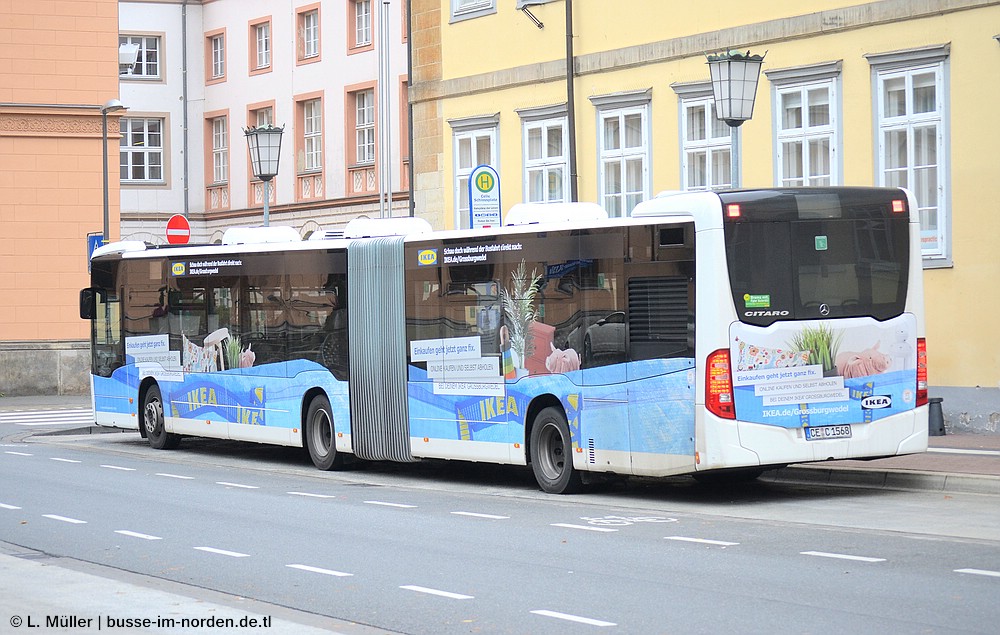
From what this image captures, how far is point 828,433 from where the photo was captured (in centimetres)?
1509

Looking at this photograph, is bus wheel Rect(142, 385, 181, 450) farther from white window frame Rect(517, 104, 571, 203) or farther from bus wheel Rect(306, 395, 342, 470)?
white window frame Rect(517, 104, 571, 203)

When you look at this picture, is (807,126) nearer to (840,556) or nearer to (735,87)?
(735,87)

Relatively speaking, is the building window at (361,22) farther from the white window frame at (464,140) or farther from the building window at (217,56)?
the white window frame at (464,140)

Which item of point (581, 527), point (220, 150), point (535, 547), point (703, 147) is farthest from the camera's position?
point (220, 150)

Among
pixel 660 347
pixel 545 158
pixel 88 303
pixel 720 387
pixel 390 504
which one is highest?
pixel 545 158

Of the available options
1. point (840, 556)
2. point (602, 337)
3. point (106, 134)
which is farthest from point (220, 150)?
point (840, 556)

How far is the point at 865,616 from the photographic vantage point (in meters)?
9.09

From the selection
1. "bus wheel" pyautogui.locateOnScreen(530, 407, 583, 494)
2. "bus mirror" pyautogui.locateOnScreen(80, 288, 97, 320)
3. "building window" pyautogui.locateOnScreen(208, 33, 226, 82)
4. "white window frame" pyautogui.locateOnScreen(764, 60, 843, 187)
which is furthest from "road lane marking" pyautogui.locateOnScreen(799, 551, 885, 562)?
"building window" pyautogui.locateOnScreen(208, 33, 226, 82)

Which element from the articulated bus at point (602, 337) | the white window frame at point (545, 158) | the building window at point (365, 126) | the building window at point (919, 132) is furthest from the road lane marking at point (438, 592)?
the building window at point (365, 126)

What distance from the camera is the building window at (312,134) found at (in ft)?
171

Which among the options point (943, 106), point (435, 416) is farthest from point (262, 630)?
point (943, 106)

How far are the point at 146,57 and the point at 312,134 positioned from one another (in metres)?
9.03

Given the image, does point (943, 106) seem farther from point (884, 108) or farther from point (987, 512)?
point (987, 512)

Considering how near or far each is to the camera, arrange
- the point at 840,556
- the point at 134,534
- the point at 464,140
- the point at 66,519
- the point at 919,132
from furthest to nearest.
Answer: the point at 464,140
the point at 919,132
the point at 66,519
the point at 134,534
the point at 840,556
